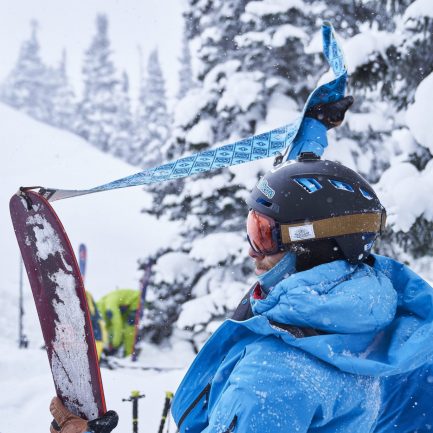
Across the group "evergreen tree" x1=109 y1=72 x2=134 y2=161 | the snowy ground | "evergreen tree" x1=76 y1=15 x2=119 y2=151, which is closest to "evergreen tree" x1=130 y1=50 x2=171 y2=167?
"evergreen tree" x1=109 y1=72 x2=134 y2=161

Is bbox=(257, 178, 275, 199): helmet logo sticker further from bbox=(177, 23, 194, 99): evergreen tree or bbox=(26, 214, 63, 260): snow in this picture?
bbox=(177, 23, 194, 99): evergreen tree

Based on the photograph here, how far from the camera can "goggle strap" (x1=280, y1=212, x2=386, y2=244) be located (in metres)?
1.81

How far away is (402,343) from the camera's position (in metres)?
1.75

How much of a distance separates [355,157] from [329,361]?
8601mm

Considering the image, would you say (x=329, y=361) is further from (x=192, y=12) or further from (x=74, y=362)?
(x=192, y=12)

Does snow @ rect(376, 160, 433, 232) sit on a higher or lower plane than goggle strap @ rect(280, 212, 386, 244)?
lower

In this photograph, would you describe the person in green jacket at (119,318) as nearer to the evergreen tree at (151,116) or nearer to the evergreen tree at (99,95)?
the evergreen tree at (151,116)

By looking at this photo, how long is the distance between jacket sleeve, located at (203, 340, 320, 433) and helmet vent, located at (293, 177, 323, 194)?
0.66 m

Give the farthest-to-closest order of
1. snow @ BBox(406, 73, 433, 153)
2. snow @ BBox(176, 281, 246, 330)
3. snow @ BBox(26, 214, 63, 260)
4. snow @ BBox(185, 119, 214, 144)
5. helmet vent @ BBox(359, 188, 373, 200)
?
snow @ BBox(185, 119, 214, 144) → snow @ BBox(176, 281, 246, 330) → snow @ BBox(406, 73, 433, 153) → snow @ BBox(26, 214, 63, 260) → helmet vent @ BBox(359, 188, 373, 200)

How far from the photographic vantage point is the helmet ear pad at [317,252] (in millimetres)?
1819

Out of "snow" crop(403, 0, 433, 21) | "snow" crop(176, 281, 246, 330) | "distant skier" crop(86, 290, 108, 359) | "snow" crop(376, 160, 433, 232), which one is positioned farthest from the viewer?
"distant skier" crop(86, 290, 108, 359)

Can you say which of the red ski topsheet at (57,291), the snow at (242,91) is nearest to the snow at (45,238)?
the red ski topsheet at (57,291)

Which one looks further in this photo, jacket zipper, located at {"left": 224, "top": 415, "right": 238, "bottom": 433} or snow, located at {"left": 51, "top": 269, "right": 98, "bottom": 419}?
snow, located at {"left": 51, "top": 269, "right": 98, "bottom": 419}

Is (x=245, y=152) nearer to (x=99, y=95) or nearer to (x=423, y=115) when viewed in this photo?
(x=423, y=115)
